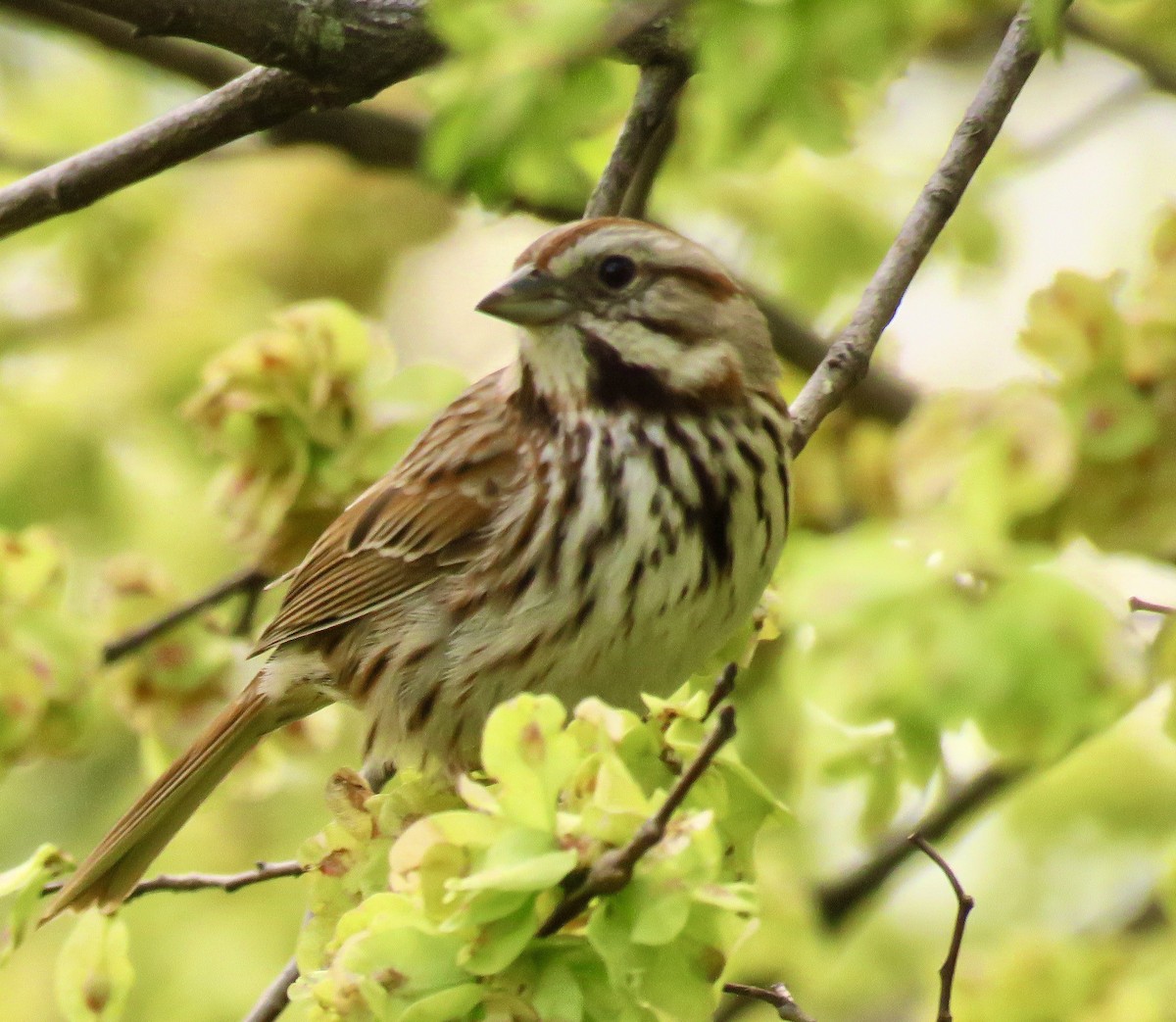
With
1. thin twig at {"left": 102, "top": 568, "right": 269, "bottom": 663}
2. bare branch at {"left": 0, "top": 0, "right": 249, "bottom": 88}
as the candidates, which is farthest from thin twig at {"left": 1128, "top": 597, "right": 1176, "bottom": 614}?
bare branch at {"left": 0, "top": 0, "right": 249, "bottom": 88}

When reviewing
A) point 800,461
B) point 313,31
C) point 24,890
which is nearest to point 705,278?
point 313,31

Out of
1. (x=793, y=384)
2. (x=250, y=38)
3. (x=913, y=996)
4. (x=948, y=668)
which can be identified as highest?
(x=250, y=38)

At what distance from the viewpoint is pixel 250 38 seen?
2.68m

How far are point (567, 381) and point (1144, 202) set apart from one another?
334 cm

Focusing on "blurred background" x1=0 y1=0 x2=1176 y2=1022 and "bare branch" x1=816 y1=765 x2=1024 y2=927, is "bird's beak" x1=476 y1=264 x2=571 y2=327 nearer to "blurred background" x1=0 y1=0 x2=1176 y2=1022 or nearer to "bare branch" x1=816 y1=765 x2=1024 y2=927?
"blurred background" x1=0 y1=0 x2=1176 y2=1022

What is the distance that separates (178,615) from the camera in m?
3.55

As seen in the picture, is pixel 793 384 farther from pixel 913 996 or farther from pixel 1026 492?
pixel 913 996

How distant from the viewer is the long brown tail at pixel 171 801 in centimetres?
318

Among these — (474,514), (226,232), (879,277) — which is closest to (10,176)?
(226,232)

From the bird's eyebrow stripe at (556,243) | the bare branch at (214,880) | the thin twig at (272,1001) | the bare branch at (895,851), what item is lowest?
the bare branch at (895,851)

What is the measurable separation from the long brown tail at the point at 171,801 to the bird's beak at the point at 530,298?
37.4 inches

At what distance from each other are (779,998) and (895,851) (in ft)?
6.64

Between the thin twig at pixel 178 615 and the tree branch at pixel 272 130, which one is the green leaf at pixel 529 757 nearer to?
the thin twig at pixel 178 615

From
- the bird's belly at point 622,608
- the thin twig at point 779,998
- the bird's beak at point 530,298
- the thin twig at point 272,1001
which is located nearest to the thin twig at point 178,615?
the bird's belly at point 622,608
